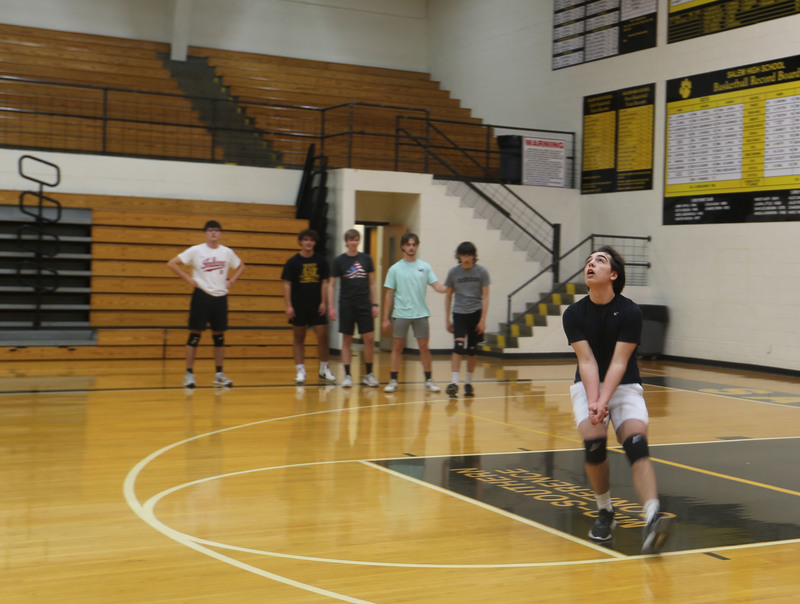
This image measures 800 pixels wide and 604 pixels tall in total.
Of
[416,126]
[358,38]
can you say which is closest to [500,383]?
[416,126]

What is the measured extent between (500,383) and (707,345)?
4459mm

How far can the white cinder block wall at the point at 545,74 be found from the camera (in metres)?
13.0

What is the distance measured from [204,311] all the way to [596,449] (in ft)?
19.9

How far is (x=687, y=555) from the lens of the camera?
426 centimetres

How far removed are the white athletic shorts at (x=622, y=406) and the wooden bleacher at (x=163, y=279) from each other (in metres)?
8.69

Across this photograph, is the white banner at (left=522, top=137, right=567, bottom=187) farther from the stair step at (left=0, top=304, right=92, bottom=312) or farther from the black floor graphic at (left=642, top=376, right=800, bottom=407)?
the stair step at (left=0, top=304, right=92, bottom=312)

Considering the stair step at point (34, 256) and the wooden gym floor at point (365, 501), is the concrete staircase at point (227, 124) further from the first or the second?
the wooden gym floor at point (365, 501)

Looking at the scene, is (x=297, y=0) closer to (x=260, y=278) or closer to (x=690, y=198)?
(x=260, y=278)

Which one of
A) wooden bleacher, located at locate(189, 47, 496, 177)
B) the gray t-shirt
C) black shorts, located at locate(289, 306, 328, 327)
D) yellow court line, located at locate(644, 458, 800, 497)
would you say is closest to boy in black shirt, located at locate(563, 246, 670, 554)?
yellow court line, located at locate(644, 458, 800, 497)

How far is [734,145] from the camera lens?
43.8 feet

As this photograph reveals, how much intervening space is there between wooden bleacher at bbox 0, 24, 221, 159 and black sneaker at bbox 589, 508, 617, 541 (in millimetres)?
11089

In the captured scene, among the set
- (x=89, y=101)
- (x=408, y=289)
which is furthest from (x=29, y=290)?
(x=408, y=289)

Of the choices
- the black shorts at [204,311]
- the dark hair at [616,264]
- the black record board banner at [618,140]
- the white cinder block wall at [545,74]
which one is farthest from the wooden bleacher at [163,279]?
the dark hair at [616,264]

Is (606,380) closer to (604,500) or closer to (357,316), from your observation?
(604,500)
